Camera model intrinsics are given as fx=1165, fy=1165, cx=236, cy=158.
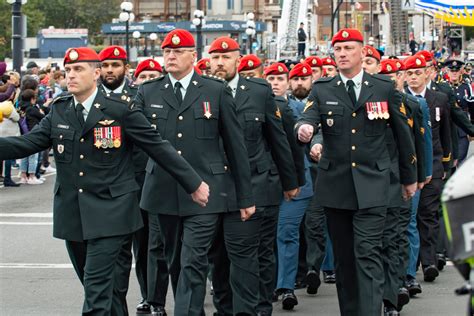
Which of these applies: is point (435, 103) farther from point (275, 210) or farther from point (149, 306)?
point (149, 306)

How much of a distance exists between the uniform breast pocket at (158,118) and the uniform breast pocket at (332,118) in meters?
1.26

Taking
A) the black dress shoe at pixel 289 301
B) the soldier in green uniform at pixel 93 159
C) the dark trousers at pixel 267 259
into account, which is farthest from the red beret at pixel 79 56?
the black dress shoe at pixel 289 301

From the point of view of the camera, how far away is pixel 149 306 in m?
9.77

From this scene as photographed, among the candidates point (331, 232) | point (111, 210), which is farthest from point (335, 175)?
point (111, 210)

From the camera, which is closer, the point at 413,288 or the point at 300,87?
the point at 413,288

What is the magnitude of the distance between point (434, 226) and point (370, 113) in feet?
10.1

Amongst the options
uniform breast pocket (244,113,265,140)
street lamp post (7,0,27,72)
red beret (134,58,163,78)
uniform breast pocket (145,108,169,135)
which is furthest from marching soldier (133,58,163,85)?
street lamp post (7,0,27,72)

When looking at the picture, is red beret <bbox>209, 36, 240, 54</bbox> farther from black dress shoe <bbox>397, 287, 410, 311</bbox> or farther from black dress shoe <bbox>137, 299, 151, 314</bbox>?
black dress shoe <bbox>397, 287, 410, 311</bbox>

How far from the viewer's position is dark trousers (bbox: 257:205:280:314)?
9.30m

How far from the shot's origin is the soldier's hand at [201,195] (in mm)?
7711

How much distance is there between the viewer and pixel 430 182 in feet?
37.6

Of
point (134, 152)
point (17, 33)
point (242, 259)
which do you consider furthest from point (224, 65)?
point (17, 33)

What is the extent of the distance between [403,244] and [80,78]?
350 cm

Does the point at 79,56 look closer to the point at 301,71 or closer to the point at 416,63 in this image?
the point at 301,71
